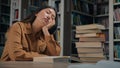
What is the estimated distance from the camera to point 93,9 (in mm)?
4688

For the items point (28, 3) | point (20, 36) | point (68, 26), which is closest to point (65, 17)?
point (68, 26)

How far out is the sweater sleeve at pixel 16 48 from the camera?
1654 millimetres

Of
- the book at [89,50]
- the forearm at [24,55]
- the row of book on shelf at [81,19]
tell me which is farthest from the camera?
the row of book on shelf at [81,19]

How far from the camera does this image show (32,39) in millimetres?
1893

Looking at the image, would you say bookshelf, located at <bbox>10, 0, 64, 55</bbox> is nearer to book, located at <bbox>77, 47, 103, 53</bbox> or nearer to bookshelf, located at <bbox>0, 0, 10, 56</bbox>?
bookshelf, located at <bbox>0, 0, 10, 56</bbox>

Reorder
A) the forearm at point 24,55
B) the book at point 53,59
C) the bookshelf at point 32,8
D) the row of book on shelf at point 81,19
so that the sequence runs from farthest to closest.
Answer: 1. the row of book on shelf at point 81,19
2. the bookshelf at point 32,8
3. the forearm at point 24,55
4. the book at point 53,59

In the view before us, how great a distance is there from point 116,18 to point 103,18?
2.70 feet

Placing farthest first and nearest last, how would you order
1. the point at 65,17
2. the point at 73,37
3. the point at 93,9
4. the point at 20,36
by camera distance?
the point at 93,9, the point at 73,37, the point at 65,17, the point at 20,36

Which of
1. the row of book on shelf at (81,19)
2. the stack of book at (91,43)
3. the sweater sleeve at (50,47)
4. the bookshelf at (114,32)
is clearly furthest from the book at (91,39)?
the sweater sleeve at (50,47)

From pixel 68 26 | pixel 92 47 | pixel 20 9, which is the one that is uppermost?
pixel 20 9

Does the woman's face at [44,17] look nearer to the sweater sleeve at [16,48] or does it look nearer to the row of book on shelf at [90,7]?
the sweater sleeve at [16,48]

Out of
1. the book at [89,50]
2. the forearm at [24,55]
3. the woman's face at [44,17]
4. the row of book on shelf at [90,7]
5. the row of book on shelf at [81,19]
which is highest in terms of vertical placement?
the row of book on shelf at [90,7]

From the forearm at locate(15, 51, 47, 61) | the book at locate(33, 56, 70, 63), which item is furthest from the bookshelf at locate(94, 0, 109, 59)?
the book at locate(33, 56, 70, 63)

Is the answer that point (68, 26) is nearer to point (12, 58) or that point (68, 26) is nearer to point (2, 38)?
point (2, 38)
